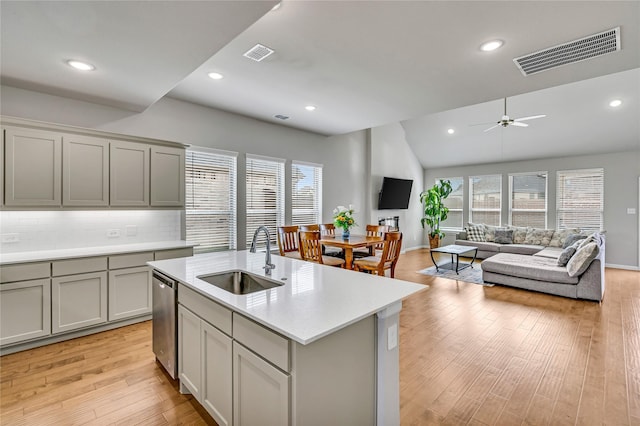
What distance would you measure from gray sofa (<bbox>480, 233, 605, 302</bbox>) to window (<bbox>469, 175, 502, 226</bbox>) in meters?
2.97

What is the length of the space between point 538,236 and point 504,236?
0.70m

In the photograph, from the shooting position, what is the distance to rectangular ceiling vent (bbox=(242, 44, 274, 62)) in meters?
2.82

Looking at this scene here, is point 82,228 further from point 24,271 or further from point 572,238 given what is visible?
point 572,238

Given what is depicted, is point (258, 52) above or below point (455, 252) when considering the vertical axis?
above

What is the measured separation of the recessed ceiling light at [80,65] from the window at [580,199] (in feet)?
30.4

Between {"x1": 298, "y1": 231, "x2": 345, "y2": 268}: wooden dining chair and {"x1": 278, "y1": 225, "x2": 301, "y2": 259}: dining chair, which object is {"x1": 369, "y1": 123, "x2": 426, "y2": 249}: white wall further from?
{"x1": 298, "y1": 231, "x2": 345, "y2": 268}: wooden dining chair

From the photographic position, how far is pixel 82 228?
361 centimetres

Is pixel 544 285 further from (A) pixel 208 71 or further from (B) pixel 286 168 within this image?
(A) pixel 208 71

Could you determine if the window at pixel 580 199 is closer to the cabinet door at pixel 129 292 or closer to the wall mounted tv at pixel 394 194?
the wall mounted tv at pixel 394 194

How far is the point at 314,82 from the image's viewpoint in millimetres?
3607

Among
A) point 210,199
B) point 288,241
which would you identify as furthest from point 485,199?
point 210,199

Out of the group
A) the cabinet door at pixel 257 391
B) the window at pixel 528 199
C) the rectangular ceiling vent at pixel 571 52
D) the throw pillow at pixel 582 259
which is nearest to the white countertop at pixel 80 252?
the cabinet door at pixel 257 391

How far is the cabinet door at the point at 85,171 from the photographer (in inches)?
128

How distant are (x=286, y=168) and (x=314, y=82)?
232 centimetres
